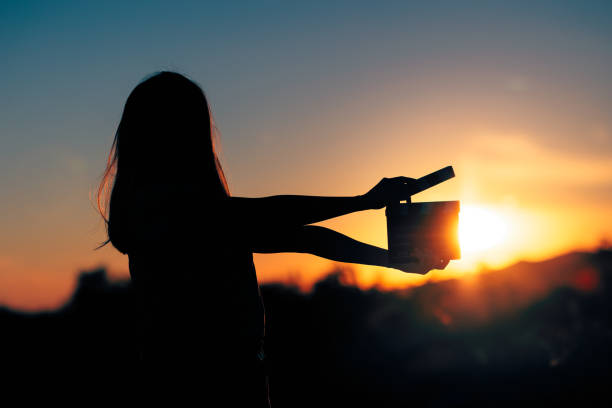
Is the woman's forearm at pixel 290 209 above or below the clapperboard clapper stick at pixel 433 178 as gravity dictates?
below

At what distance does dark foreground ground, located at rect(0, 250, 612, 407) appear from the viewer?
39.0 metres

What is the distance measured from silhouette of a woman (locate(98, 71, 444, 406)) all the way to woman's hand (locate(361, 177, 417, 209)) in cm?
1

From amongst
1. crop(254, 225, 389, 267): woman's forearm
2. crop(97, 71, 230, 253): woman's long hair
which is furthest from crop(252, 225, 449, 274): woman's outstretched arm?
crop(97, 71, 230, 253): woman's long hair

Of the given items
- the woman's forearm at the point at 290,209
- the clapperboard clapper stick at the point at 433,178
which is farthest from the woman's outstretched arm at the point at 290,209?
the clapperboard clapper stick at the point at 433,178

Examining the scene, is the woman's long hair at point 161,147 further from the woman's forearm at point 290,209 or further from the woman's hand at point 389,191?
the woman's hand at point 389,191

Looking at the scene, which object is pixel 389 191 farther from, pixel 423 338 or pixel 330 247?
pixel 423 338

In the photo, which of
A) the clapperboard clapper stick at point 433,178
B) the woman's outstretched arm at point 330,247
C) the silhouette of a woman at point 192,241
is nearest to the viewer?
the silhouette of a woman at point 192,241

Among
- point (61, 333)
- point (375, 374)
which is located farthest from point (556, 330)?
point (61, 333)

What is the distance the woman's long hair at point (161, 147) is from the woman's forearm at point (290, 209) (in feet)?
0.54

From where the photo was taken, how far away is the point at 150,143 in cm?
299

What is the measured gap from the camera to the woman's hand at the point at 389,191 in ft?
10.1

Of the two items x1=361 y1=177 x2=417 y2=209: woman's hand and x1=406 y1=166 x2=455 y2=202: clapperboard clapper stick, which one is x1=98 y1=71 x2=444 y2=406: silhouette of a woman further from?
x1=406 y1=166 x2=455 y2=202: clapperboard clapper stick

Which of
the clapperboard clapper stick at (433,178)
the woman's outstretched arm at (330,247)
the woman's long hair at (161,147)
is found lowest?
the woman's outstretched arm at (330,247)

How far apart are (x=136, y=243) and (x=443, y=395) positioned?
42741mm
